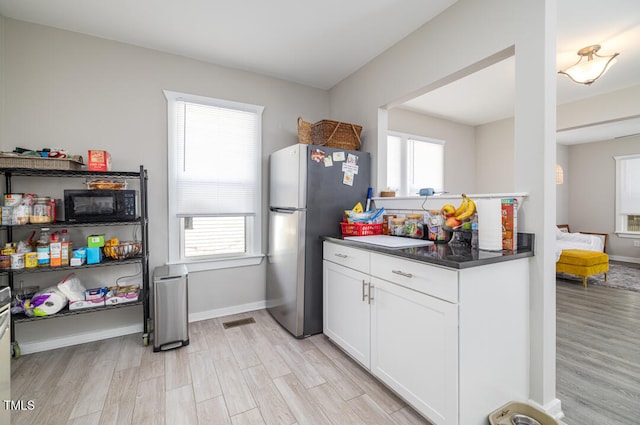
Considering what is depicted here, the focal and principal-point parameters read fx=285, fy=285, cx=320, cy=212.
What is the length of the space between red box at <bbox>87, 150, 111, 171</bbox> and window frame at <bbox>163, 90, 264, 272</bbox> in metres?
0.51

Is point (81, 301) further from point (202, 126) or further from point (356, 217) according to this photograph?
point (356, 217)

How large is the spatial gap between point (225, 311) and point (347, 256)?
163 centimetres

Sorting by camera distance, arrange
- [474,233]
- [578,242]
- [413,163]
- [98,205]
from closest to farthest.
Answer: [474,233] < [98,205] < [413,163] < [578,242]

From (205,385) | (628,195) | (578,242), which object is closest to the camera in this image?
(205,385)

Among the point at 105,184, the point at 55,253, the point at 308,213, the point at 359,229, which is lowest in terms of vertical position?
the point at 55,253

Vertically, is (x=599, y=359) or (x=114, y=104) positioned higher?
(x=114, y=104)

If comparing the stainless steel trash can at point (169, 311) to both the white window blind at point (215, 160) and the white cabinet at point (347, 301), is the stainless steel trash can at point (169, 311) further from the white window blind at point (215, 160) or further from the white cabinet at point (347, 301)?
the white cabinet at point (347, 301)

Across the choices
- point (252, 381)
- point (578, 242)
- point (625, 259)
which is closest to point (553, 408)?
point (252, 381)

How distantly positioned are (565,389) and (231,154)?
3201 mm

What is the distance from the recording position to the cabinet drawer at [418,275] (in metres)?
1.33

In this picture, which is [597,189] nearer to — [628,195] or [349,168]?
[628,195]

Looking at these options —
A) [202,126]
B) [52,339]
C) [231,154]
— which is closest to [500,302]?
[231,154]

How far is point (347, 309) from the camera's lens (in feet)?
6.89

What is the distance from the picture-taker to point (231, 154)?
2.94 meters
